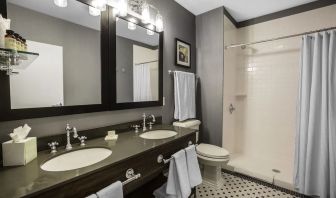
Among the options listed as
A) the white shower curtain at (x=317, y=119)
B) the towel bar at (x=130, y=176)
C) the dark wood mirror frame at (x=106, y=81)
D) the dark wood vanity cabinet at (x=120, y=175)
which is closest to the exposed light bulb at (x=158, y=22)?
the dark wood mirror frame at (x=106, y=81)

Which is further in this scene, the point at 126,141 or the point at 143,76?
the point at 143,76

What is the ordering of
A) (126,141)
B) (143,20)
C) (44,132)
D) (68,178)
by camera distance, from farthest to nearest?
(143,20), (126,141), (44,132), (68,178)

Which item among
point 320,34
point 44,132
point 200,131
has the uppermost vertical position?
point 320,34

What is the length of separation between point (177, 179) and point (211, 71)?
1.62 metres

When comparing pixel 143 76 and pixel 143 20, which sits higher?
pixel 143 20

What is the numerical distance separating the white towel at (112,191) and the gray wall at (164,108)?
1.93 ft

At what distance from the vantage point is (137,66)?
5.54 ft

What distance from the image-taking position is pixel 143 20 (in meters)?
1.71

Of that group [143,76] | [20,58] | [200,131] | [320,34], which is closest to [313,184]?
[200,131]

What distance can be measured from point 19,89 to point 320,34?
2742 mm

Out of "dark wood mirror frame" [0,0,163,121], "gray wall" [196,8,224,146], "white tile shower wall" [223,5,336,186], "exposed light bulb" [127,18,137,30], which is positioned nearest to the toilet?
"gray wall" [196,8,224,146]

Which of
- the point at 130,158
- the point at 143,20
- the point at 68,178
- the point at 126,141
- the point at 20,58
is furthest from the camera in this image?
the point at 143,20

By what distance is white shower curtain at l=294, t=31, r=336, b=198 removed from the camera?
1.70 m

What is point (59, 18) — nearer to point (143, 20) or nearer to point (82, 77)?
point (82, 77)
